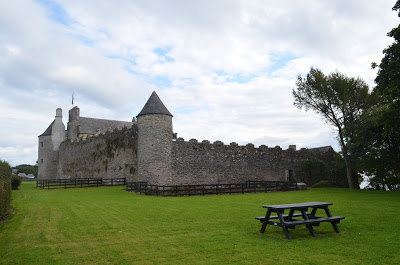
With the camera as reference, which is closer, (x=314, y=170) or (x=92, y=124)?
(x=314, y=170)

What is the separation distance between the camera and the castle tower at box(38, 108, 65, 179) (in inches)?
1882

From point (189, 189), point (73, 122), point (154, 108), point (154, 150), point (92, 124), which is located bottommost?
point (189, 189)

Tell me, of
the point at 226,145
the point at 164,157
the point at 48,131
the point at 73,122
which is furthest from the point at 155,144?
the point at 48,131

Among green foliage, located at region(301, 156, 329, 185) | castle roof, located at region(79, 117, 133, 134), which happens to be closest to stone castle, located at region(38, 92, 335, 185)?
green foliage, located at region(301, 156, 329, 185)

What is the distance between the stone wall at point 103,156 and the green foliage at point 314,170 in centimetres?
2012

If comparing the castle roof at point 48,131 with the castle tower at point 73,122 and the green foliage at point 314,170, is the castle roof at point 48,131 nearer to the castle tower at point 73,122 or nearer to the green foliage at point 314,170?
the castle tower at point 73,122

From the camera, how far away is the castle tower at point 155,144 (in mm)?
26859

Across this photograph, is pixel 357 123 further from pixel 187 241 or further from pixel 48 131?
pixel 48 131

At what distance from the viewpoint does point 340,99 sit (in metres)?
30.8

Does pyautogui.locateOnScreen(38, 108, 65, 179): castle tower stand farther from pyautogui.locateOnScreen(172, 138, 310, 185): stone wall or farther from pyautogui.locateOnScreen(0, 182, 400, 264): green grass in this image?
pyautogui.locateOnScreen(0, 182, 400, 264): green grass

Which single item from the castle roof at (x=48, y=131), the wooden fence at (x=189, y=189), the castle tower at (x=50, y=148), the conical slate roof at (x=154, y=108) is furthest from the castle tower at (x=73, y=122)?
the wooden fence at (x=189, y=189)

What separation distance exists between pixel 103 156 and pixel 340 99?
26.4 meters

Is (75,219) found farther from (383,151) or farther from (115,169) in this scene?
(383,151)

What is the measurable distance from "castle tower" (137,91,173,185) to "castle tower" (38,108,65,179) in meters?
26.7
